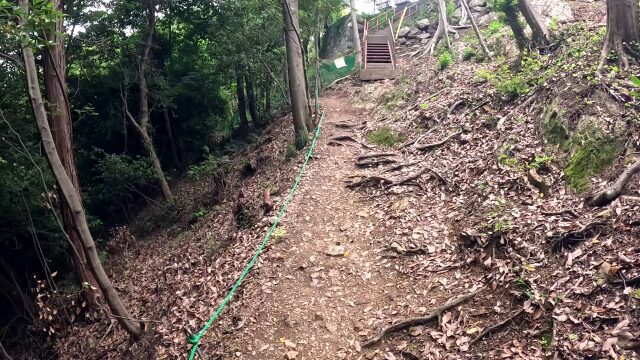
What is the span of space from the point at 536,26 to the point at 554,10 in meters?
3.42

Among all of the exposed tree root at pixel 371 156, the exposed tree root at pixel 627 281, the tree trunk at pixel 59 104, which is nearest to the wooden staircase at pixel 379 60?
the exposed tree root at pixel 371 156

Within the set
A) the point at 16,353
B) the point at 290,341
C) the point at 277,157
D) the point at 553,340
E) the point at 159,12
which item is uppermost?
the point at 159,12

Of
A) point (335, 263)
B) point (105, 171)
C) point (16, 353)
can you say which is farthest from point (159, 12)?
point (335, 263)

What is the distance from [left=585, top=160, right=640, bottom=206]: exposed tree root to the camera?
5121mm

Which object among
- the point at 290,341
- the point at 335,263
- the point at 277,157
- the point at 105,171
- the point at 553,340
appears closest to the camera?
the point at 553,340

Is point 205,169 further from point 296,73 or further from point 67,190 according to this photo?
point 67,190

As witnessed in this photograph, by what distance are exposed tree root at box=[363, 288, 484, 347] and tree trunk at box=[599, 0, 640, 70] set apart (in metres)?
5.03

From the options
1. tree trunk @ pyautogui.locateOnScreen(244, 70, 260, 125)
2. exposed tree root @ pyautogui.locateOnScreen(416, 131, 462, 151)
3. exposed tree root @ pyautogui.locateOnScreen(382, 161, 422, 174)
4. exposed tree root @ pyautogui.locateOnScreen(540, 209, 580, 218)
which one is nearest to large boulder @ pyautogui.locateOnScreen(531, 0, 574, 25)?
exposed tree root @ pyautogui.locateOnScreen(416, 131, 462, 151)

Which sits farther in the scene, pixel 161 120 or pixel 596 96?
pixel 161 120

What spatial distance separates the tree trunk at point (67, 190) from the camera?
A: 18.6 ft

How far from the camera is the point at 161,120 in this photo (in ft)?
61.2

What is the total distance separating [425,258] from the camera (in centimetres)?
627

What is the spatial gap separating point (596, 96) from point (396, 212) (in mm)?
3725

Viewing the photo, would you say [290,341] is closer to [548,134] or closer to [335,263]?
[335,263]
